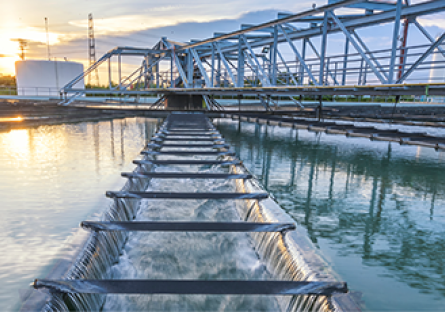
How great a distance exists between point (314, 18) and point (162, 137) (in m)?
6.73

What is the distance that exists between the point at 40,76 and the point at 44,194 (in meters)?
38.4

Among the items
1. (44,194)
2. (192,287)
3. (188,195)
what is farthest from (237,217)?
(44,194)

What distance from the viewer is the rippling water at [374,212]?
2707 millimetres

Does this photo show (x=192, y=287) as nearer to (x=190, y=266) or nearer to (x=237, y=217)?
(x=190, y=266)

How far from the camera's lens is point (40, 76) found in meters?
36.9

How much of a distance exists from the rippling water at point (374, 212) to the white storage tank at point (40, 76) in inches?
1420

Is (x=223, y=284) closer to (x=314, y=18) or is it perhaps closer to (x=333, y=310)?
(x=333, y=310)

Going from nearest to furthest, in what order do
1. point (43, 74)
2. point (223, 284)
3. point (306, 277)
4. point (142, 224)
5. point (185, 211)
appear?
point (223, 284) → point (306, 277) → point (142, 224) → point (185, 211) → point (43, 74)

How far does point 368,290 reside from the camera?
2605mm

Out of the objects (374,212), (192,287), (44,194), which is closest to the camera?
(192,287)

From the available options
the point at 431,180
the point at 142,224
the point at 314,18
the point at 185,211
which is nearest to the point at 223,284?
the point at 142,224

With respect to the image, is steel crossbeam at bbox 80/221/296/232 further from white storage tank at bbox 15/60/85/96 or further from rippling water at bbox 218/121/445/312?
white storage tank at bbox 15/60/85/96

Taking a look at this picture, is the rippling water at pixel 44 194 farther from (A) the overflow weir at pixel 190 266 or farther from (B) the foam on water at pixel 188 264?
(B) the foam on water at pixel 188 264

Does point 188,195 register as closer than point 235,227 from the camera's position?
No
